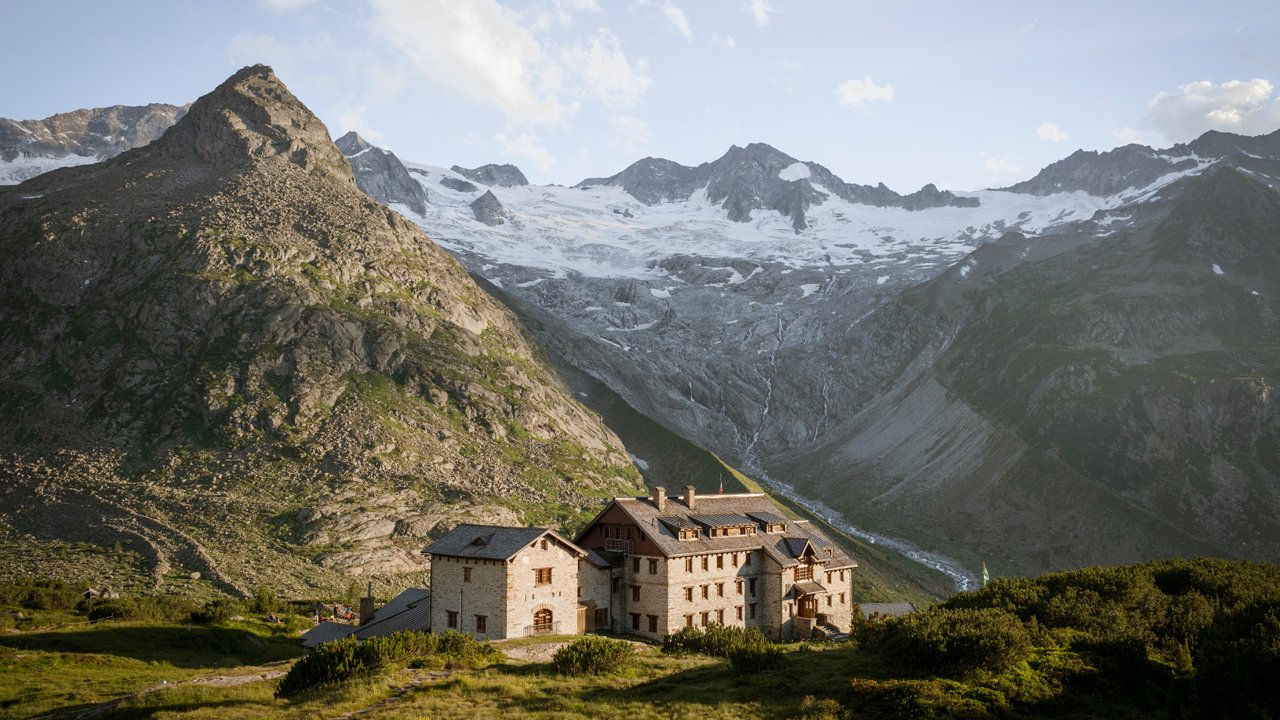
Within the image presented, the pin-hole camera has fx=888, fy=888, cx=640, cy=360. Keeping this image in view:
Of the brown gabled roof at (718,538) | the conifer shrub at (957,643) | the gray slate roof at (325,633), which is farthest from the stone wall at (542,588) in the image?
the conifer shrub at (957,643)

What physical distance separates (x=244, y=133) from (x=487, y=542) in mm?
155520

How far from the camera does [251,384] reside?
124625mm

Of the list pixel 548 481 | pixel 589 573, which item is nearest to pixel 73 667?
pixel 589 573

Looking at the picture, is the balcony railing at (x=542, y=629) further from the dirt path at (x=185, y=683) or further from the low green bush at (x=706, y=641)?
the dirt path at (x=185, y=683)

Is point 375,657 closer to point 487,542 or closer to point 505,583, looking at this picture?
point 505,583

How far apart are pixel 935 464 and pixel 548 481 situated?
8737 centimetres

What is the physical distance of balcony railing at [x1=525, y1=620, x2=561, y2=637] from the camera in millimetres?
58844

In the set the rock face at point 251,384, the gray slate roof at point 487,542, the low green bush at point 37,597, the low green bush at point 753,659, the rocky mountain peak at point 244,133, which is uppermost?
the rocky mountain peak at point 244,133

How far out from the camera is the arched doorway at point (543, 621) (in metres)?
59.4

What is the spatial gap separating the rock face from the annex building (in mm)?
39475

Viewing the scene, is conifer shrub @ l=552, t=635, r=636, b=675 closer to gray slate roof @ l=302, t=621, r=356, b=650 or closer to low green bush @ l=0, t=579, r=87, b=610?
gray slate roof @ l=302, t=621, r=356, b=650

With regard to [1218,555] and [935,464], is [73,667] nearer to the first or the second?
[1218,555]

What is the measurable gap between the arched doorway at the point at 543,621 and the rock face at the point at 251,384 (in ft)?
137

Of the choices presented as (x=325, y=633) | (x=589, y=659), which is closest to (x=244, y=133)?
(x=325, y=633)
